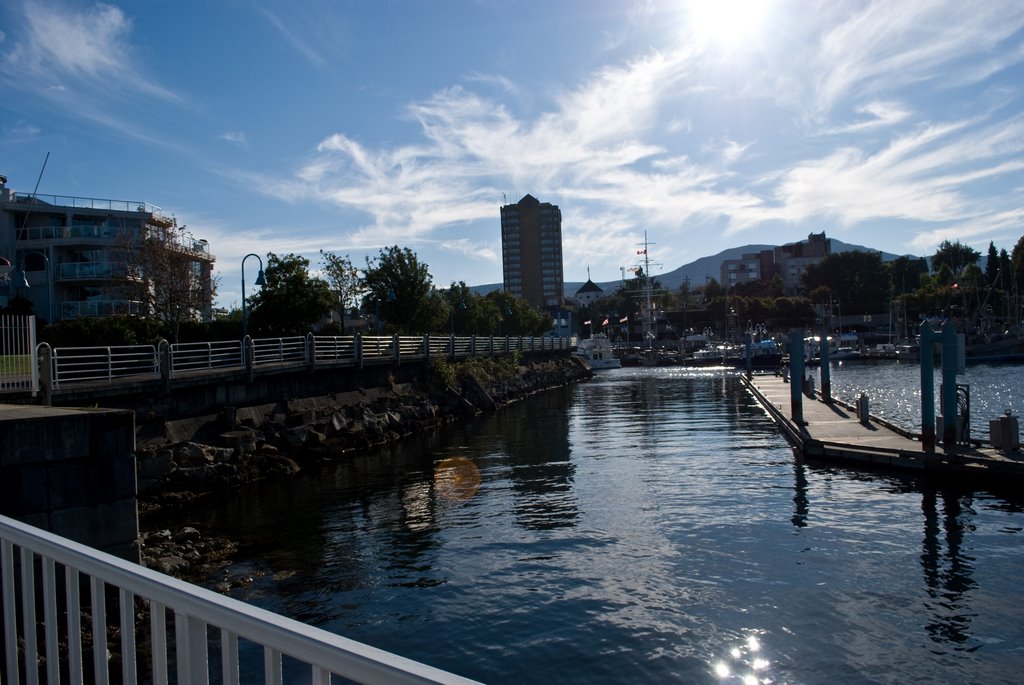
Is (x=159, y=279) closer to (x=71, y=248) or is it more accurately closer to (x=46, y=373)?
(x=71, y=248)

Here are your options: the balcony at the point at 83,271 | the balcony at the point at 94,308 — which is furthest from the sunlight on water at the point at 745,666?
the balcony at the point at 83,271

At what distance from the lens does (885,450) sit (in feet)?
73.9

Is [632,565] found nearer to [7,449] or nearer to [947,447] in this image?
[7,449]

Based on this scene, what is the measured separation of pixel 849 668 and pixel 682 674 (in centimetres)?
205

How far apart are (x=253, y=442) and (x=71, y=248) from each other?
113 feet

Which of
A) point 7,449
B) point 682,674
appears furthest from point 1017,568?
point 7,449

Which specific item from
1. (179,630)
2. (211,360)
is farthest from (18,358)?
(179,630)

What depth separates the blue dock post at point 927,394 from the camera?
2139 centimetres

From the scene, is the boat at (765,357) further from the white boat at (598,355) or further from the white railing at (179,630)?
the white railing at (179,630)

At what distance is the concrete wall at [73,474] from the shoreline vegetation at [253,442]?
5.87ft

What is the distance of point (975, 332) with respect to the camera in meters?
118

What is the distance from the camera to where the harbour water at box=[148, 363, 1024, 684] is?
10.1 metres

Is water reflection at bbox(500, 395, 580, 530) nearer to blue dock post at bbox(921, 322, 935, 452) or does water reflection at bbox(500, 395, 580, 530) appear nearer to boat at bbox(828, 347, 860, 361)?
blue dock post at bbox(921, 322, 935, 452)

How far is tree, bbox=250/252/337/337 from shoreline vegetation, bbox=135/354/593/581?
6.82 meters
